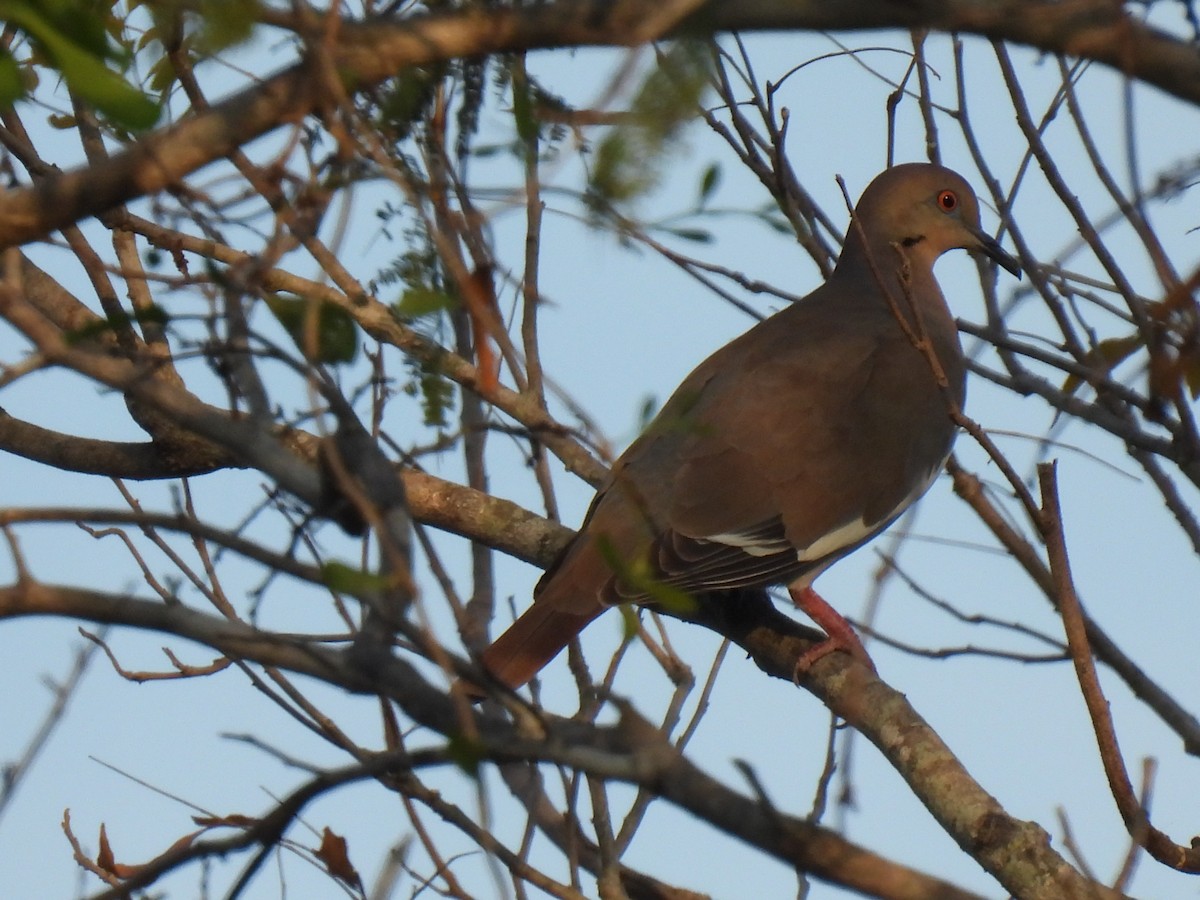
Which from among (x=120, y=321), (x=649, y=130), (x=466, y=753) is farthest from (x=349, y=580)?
(x=649, y=130)

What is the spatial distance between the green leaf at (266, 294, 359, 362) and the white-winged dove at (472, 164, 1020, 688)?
2041 mm

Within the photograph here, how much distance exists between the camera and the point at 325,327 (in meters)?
1.70

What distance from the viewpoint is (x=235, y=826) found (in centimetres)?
256

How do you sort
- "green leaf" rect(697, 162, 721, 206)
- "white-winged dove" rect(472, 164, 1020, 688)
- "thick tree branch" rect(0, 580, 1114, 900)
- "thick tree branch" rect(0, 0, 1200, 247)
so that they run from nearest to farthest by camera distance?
"thick tree branch" rect(0, 0, 1200, 247)
"thick tree branch" rect(0, 580, 1114, 900)
"green leaf" rect(697, 162, 721, 206)
"white-winged dove" rect(472, 164, 1020, 688)

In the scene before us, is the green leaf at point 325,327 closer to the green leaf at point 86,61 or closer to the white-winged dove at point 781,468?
the green leaf at point 86,61

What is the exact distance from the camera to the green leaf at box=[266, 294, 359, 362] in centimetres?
169

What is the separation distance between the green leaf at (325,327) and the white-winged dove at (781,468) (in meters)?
2.04

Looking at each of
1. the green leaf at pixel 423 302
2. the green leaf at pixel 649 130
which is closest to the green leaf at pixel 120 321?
the green leaf at pixel 423 302

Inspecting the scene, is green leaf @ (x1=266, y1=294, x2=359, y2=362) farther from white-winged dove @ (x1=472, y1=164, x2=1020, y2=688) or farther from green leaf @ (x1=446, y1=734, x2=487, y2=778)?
white-winged dove @ (x1=472, y1=164, x2=1020, y2=688)

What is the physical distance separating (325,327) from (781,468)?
293 centimetres

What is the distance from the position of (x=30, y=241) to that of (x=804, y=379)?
10.2ft

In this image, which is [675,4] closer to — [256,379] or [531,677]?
[256,379]

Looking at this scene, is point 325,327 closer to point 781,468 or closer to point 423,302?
point 423,302

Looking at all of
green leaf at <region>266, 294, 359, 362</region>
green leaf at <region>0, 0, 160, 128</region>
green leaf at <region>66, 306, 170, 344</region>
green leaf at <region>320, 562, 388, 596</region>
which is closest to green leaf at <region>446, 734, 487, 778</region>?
green leaf at <region>320, 562, 388, 596</region>
